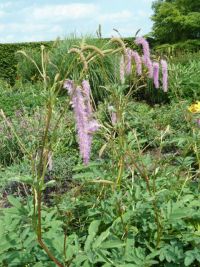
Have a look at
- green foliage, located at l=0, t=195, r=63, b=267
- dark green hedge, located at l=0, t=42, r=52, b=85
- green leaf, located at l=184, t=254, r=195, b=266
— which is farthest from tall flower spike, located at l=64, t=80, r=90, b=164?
dark green hedge, located at l=0, t=42, r=52, b=85

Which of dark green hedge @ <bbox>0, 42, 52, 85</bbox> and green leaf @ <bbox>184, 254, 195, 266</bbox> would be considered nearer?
green leaf @ <bbox>184, 254, 195, 266</bbox>

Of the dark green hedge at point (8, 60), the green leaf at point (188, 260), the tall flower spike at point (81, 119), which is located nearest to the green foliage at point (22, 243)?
the tall flower spike at point (81, 119)

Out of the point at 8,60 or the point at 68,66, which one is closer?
the point at 68,66

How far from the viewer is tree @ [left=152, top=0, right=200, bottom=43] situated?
24.9 meters

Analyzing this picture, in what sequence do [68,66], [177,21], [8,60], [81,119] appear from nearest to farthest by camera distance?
[81,119], [68,66], [8,60], [177,21]

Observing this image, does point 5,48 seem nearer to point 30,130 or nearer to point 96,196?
point 30,130

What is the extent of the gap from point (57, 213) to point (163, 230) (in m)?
0.61

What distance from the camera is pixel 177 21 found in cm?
2478

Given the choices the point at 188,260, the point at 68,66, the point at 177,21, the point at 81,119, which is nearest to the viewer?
the point at 81,119

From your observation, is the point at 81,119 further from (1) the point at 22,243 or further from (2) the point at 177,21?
(2) the point at 177,21

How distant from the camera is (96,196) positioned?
2996mm

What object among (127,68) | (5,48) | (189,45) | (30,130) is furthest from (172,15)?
(127,68)

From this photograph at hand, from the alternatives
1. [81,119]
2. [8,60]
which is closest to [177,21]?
[8,60]

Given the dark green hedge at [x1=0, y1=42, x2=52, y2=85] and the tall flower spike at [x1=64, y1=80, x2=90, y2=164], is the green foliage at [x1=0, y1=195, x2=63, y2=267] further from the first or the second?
the dark green hedge at [x1=0, y1=42, x2=52, y2=85]
